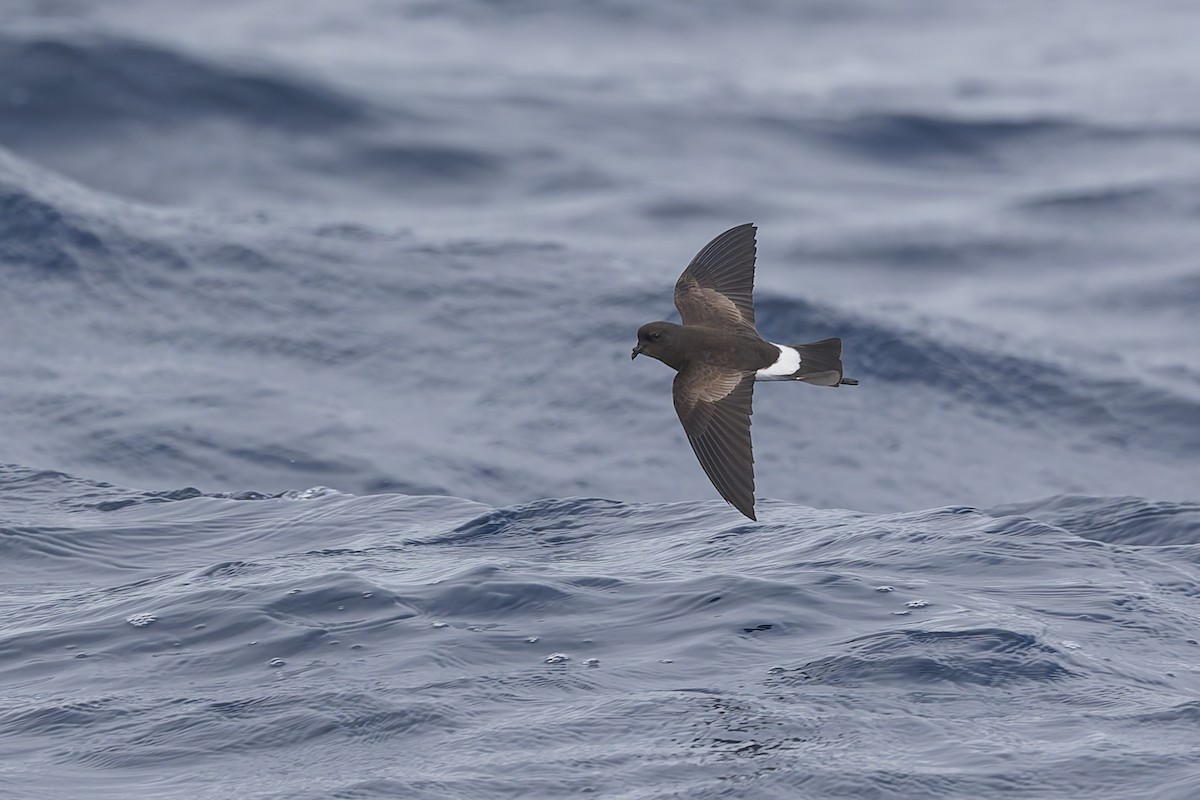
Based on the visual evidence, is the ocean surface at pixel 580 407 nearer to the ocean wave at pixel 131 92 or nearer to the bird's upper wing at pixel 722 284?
the ocean wave at pixel 131 92

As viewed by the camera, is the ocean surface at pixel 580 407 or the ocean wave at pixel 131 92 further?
the ocean wave at pixel 131 92

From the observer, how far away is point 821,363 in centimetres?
771

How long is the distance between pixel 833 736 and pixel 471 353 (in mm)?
7300

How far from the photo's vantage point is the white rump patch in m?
7.68

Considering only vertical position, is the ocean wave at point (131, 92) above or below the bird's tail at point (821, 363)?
above

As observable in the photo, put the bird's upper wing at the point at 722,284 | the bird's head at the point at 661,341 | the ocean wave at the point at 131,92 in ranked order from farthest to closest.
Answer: the ocean wave at the point at 131,92, the bird's upper wing at the point at 722,284, the bird's head at the point at 661,341

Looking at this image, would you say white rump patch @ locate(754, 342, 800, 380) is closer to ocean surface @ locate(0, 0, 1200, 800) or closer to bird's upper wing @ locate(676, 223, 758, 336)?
bird's upper wing @ locate(676, 223, 758, 336)

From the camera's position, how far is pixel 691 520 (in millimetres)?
8750

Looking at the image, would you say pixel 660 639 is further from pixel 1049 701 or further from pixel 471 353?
pixel 471 353

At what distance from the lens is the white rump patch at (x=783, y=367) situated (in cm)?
768

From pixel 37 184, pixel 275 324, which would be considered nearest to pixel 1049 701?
pixel 275 324

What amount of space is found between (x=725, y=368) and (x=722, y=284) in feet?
3.10

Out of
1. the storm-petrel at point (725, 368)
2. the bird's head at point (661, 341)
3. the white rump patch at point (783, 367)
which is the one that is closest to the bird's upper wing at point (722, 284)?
the storm-petrel at point (725, 368)

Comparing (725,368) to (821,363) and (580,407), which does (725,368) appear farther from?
(580,407)
